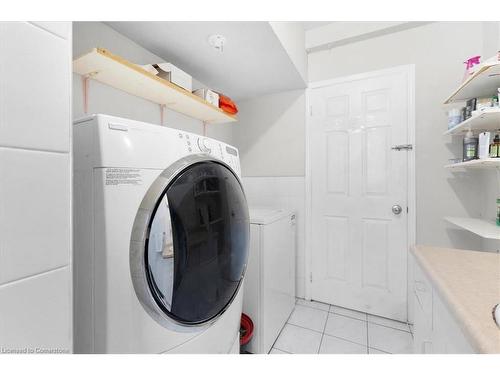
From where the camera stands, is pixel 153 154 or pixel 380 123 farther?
pixel 380 123

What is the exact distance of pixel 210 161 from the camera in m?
0.92

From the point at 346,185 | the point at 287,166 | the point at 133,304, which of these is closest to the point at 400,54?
the point at 346,185

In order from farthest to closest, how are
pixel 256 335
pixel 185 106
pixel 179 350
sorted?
pixel 185 106 < pixel 256 335 < pixel 179 350

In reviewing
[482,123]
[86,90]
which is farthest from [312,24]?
[86,90]

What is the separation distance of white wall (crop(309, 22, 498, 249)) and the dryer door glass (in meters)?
1.63

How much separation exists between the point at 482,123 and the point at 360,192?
34.8 inches

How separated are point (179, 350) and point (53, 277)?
0.50 meters

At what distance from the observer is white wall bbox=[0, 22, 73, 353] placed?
448mm

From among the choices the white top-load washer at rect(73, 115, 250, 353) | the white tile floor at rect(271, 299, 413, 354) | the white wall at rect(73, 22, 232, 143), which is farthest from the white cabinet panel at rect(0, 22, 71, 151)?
the white tile floor at rect(271, 299, 413, 354)

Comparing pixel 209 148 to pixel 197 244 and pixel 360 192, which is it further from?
pixel 360 192

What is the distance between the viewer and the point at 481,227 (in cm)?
137

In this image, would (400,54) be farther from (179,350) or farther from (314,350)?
(179,350)

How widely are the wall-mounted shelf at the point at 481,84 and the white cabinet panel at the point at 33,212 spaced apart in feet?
6.02
